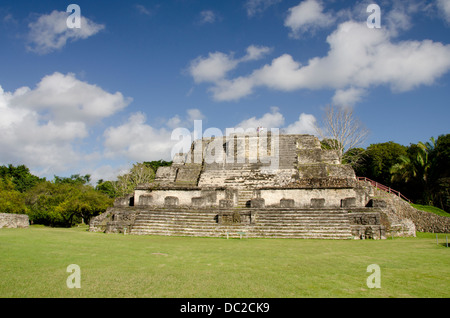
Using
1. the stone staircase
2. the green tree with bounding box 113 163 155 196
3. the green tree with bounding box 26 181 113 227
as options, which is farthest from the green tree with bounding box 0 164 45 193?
the stone staircase

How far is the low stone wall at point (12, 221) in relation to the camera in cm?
1461

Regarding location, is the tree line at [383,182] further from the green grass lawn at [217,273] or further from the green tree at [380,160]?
the green grass lawn at [217,273]

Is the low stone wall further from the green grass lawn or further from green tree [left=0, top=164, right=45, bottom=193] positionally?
green tree [left=0, top=164, right=45, bottom=193]

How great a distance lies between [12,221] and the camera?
1488cm

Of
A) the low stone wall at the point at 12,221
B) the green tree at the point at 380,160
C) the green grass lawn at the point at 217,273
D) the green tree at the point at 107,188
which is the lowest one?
the low stone wall at the point at 12,221

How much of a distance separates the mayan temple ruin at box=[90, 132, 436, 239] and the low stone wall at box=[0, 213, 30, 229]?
446 centimetres

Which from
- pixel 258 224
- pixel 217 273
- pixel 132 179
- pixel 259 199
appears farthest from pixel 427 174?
pixel 132 179

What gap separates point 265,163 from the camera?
61.3ft

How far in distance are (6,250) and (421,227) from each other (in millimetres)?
17567

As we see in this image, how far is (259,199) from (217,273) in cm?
897

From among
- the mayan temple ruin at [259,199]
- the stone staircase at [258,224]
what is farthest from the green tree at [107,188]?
the stone staircase at [258,224]

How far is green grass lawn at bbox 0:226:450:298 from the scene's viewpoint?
380 centimetres

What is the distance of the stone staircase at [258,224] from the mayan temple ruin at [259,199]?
0.03 m
